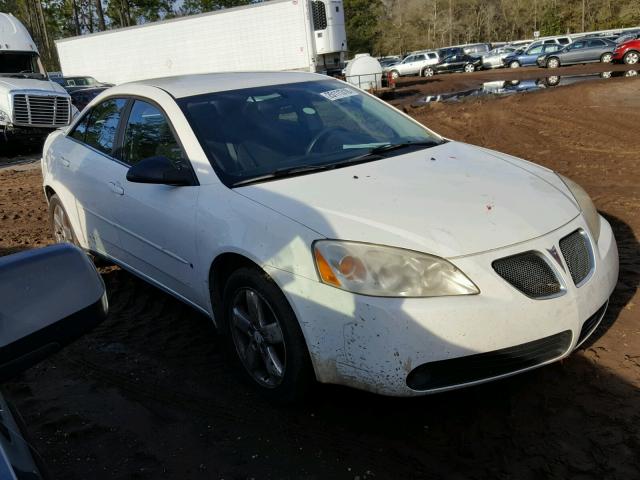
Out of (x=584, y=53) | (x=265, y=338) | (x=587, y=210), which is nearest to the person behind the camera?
(x=265, y=338)

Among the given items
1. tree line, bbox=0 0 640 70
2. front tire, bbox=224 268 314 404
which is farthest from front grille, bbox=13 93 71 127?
tree line, bbox=0 0 640 70

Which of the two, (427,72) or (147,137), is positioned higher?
(147,137)

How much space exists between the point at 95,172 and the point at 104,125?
1.35 feet

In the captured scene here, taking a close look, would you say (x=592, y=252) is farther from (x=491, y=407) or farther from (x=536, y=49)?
(x=536, y=49)

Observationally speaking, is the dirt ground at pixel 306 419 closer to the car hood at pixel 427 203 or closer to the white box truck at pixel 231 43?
the car hood at pixel 427 203

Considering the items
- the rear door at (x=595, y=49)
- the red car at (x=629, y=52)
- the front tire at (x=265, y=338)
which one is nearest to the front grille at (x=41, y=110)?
the front tire at (x=265, y=338)

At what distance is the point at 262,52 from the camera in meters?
23.9

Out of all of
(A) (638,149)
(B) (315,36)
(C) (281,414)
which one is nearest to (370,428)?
(C) (281,414)

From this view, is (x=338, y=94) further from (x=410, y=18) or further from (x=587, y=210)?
(x=410, y=18)

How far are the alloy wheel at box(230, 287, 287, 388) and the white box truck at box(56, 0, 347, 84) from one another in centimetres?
2057

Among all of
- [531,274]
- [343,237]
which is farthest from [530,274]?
[343,237]

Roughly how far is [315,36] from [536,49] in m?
16.0

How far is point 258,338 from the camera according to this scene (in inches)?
119

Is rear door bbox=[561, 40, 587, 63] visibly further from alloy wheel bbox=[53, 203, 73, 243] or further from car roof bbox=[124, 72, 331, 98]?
alloy wheel bbox=[53, 203, 73, 243]
